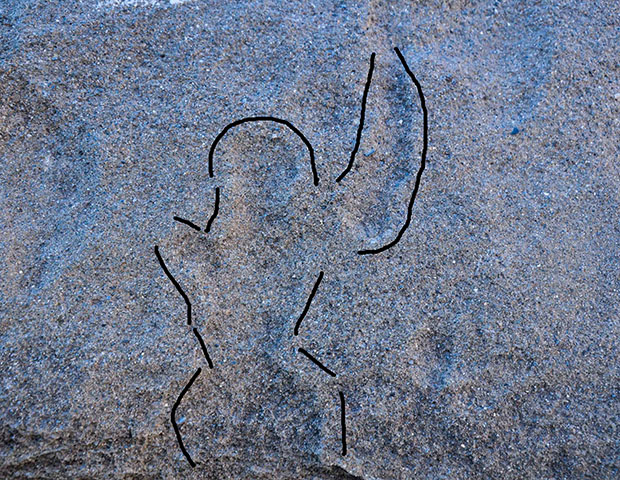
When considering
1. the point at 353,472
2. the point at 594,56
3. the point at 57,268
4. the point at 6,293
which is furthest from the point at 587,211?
the point at 6,293

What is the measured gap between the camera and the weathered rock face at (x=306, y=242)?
1354 millimetres

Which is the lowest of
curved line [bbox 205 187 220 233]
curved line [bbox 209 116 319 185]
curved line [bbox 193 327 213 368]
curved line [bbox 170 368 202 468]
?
curved line [bbox 170 368 202 468]

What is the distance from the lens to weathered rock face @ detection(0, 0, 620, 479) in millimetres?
1354

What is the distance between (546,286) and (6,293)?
123 centimetres

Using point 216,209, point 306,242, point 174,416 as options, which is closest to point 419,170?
point 306,242

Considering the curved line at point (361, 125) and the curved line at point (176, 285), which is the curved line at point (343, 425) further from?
the curved line at point (361, 125)

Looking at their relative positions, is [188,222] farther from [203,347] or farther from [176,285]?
[203,347]

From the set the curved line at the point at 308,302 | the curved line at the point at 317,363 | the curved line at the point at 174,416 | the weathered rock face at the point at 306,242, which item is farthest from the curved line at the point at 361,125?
the curved line at the point at 174,416

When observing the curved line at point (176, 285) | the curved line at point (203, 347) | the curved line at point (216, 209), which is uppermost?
the curved line at point (216, 209)

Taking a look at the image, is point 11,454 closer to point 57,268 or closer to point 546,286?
point 57,268

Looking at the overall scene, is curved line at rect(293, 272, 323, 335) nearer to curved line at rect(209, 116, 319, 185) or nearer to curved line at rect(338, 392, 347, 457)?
curved line at rect(338, 392, 347, 457)

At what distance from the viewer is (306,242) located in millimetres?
1513

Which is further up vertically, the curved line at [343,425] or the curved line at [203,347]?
the curved line at [203,347]

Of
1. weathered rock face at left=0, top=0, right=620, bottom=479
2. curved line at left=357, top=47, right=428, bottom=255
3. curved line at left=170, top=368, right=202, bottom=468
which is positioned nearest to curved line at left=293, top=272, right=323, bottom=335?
weathered rock face at left=0, top=0, right=620, bottom=479
